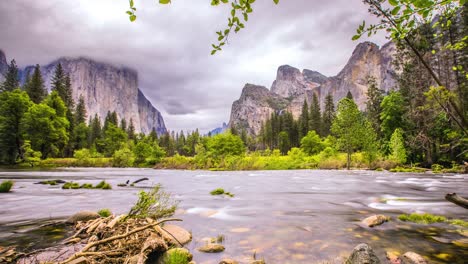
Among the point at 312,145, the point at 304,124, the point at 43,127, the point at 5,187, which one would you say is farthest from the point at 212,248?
the point at 304,124

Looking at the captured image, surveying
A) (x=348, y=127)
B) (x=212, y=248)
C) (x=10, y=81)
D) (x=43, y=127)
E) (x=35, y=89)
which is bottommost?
(x=212, y=248)

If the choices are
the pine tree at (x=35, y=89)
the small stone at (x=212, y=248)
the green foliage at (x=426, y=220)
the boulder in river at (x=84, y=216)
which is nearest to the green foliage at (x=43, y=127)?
the pine tree at (x=35, y=89)

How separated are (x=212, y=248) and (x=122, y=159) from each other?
2369 inches

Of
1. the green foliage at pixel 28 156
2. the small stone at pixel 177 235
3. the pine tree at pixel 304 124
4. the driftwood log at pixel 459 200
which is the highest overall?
the pine tree at pixel 304 124

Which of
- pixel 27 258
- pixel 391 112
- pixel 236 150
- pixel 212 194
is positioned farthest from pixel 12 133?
pixel 391 112

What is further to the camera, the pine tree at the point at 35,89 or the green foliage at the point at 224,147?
the pine tree at the point at 35,89

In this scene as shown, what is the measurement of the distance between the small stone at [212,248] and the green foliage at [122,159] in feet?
195

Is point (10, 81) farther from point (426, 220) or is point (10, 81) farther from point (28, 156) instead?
point (426, 220)

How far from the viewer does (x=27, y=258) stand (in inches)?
156

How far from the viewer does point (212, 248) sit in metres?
5.11

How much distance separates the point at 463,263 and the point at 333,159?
39.0 metres

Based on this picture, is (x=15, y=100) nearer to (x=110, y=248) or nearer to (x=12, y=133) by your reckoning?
(x=12, y=133)

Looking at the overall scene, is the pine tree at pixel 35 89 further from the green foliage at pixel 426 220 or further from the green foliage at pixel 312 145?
the green foliage at pixel 426 220

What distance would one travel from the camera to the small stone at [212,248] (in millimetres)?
5074
